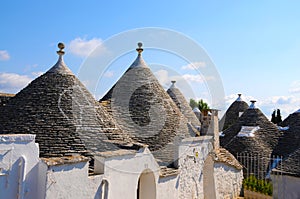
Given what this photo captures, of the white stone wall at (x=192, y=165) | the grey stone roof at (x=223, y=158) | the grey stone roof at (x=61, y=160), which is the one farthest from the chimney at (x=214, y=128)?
the grey stone roof at (x=61, y=160)

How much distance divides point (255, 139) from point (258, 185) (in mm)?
3495

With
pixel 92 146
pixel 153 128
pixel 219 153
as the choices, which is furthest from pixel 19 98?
pixel 219 153

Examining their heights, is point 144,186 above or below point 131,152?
below

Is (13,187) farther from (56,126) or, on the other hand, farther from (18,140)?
(56,126)

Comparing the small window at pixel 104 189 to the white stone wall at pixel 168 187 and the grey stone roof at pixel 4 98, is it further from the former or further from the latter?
the grey stone roof at pixel 4 98

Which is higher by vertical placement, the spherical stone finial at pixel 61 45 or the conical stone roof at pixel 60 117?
the spherical stone finial at pixel 61 45

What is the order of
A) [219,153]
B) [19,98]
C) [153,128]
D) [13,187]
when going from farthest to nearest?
[219,153]
[153,128]
[19,98]
[13,187]

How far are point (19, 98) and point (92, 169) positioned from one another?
310 centimetres

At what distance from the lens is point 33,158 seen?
20.6ft

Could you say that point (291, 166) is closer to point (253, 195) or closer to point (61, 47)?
point (253, 195)

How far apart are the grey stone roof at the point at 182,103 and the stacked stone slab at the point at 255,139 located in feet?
7.06

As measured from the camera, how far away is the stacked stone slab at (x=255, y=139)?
16109 mm

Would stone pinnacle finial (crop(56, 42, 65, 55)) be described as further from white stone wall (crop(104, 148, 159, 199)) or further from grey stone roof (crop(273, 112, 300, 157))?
grey stone roof (crop(273, 112, 300, 157))

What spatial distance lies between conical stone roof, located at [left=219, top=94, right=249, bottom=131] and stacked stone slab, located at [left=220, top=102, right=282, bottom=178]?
625 cm
